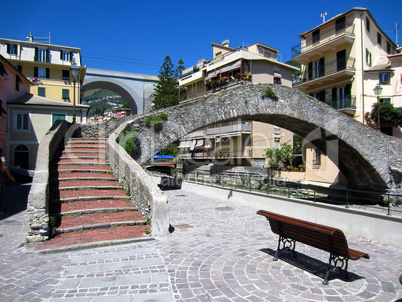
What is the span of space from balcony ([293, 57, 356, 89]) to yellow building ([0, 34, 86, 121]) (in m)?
23.8

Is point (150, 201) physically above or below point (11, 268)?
above

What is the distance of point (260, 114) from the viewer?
1330 cm

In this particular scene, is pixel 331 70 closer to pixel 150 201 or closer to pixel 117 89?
pixel 150 201

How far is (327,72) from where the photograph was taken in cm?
2294

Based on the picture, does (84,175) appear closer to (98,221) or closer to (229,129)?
(98,221)

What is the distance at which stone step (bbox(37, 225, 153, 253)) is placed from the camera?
518cm

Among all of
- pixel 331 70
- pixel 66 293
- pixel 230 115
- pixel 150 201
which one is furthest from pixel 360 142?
pixel 66 293

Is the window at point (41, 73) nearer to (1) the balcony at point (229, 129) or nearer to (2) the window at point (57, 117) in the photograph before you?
(2) the window at point (57, 117)

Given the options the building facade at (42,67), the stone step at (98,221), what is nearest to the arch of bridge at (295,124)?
the stone step at (98,221)

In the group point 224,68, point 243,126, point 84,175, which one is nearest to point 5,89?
point 84,175

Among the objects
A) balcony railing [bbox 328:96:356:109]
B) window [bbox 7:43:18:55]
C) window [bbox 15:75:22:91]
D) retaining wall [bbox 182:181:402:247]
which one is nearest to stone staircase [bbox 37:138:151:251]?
retaining wall [bbox 182:181:402:247]

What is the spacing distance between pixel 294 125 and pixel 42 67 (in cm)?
2885

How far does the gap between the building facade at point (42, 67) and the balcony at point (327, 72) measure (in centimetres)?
2379

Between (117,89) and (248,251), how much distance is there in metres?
43.1
